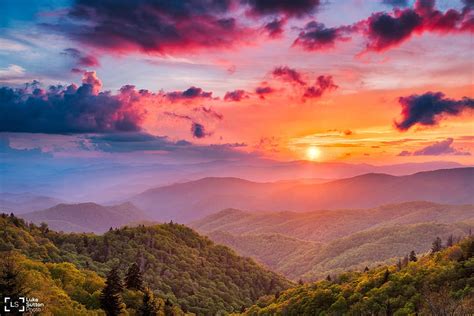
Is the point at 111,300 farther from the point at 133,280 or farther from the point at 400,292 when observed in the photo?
the point at 400,292

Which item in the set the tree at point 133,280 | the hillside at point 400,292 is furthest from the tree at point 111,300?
the hillside at point 400,292

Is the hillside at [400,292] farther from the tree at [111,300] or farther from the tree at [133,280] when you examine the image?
the tree at [111,300]

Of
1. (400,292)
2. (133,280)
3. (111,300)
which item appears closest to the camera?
(111,300)

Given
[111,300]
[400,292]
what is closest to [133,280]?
[111,300]

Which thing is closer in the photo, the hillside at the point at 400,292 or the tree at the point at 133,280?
the hillside at the point at 400,292

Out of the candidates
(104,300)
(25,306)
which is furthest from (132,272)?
(25,306)

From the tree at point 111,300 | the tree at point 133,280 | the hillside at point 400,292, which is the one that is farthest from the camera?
the tree at point 133,280

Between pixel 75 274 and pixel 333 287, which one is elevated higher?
pixel 75 274

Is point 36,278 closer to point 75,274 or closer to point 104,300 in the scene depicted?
point 104,300

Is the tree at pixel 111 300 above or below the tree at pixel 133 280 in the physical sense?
above

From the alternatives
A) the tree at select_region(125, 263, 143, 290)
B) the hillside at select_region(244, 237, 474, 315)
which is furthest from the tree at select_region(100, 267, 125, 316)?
the hillside at select_region(244, 237, 474, 315)

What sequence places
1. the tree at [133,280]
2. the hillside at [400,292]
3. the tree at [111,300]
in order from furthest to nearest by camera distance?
1. the tree at [133,280]
2. the hillside at [400,292]
3. the tree at [111,300]

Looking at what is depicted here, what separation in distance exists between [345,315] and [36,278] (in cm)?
8084

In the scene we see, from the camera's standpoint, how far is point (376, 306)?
114062 mm
